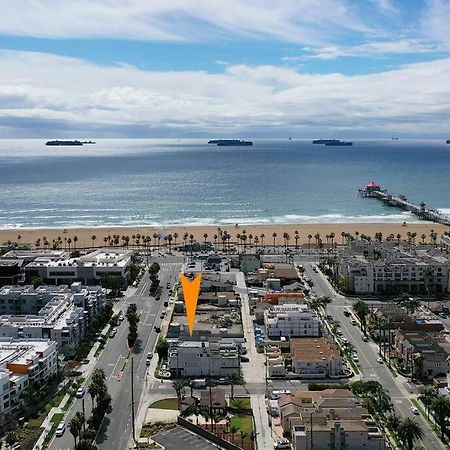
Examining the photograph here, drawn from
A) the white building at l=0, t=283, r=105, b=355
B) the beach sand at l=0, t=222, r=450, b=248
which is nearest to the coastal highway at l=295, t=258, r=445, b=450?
the white building at l=0, t=283, r=105, b=355

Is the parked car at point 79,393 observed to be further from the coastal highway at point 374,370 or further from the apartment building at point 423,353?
the apartment building at point 423,353

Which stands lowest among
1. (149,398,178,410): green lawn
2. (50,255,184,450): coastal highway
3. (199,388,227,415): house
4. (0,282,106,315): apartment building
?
(149,398,178,410): green lawn

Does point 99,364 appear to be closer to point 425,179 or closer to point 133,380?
point 133,380

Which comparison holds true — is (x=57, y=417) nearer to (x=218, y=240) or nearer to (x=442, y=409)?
(x=442, y=409)

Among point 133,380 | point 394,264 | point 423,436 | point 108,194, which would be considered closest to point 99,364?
point 133,380

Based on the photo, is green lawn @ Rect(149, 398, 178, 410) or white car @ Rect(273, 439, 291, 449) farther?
green lawn @ Rect(149, 398, 178, 410)

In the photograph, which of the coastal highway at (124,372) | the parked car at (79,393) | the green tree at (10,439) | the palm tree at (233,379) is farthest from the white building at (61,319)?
the palm tree at (233,379)

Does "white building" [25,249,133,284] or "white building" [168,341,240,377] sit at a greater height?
"white building" [25,249,133,284]

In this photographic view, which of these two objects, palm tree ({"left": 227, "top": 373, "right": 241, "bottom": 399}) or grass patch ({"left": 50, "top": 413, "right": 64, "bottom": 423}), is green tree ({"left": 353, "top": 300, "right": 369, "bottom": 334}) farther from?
grass patch ({"left": 50, "top": 413, "right": 64, "bottom": 423})
